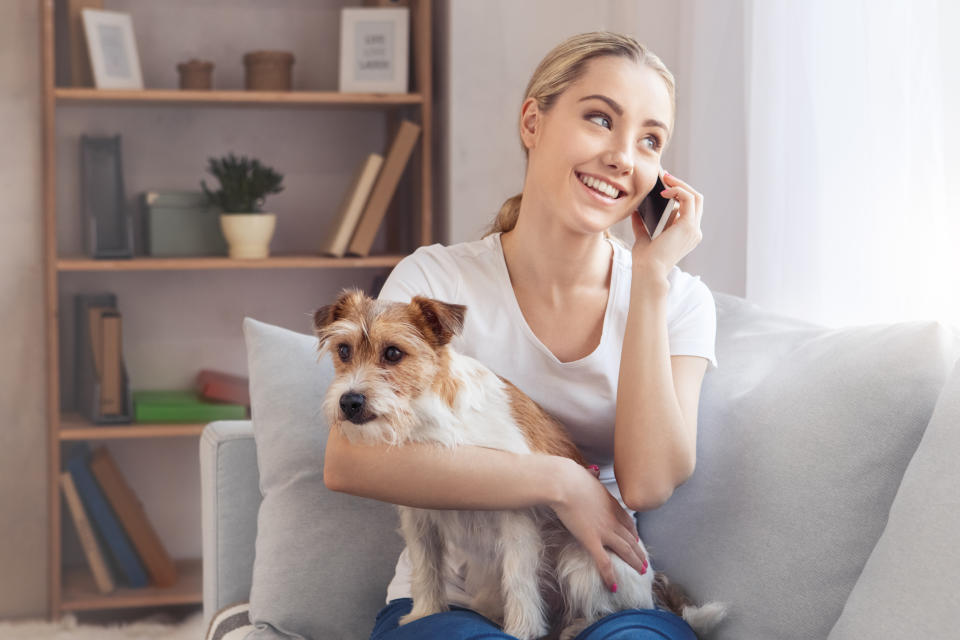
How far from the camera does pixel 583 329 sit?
4.57 feet

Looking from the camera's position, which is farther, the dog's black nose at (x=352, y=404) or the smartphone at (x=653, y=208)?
the smartphone at (x=653, y=208)

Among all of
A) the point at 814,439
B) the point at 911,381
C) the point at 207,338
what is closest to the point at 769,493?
the point at 814,439

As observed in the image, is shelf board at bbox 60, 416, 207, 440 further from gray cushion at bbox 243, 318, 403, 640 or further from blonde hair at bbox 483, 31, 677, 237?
blonde hair at bbox 483, 31, 677, 237

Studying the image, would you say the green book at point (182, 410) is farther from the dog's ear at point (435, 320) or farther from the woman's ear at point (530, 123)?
the dog's ear at point (435, 320)

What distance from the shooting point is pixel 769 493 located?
124cm

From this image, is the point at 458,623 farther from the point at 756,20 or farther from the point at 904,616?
the point at 756,20

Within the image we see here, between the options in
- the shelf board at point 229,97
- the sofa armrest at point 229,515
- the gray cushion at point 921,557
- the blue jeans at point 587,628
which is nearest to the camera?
the gray cushion at point 921,557

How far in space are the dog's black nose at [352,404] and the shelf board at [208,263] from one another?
74.3 inches

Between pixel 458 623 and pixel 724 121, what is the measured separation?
5.01ft

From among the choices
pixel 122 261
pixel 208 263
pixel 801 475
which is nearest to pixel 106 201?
pixel 122 261

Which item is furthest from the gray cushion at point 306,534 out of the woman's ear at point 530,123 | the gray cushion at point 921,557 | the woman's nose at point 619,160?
the gray cushion at point 921,557

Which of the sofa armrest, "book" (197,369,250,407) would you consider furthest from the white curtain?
"book" (197,369,250,407)

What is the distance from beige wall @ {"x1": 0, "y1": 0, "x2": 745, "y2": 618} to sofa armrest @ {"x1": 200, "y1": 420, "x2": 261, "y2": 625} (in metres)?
1.31

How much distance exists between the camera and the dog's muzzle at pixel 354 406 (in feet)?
3.28
